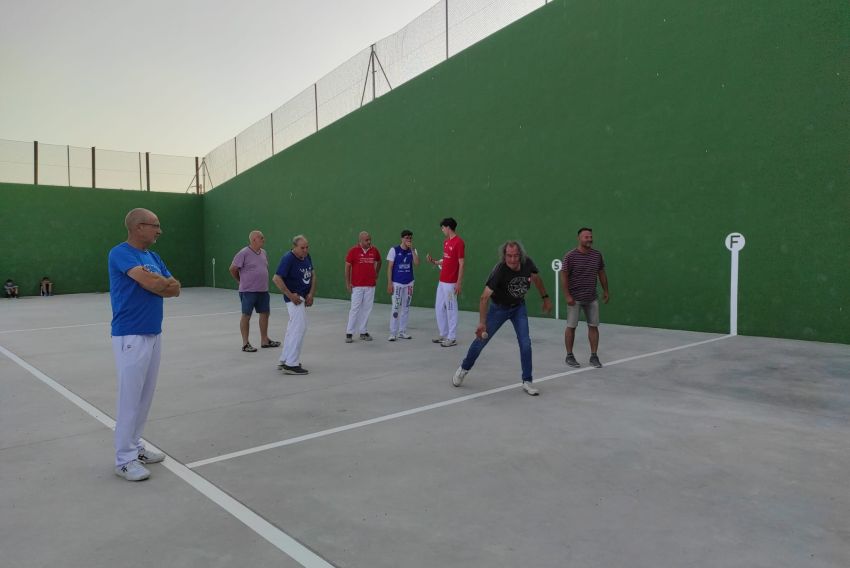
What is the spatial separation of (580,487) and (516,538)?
667 millimetres

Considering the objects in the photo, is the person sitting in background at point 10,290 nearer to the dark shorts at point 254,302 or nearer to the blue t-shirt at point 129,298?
the dark shorts at point 254,302

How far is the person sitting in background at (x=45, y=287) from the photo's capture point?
21000 millimetres

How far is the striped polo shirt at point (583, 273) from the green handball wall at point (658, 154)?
3.06 metres

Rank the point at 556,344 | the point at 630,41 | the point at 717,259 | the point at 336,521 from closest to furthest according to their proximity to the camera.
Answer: the point at 336,521 < the point at 556,344 < the point at 717,259 < the point at 630,41

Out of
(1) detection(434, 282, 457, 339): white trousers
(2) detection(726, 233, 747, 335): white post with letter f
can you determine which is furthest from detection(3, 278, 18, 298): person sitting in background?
(2) detection(726, 233, 747, 335): white post with letter f

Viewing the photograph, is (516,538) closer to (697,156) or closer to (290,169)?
(697,156)

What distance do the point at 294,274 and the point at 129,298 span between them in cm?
272

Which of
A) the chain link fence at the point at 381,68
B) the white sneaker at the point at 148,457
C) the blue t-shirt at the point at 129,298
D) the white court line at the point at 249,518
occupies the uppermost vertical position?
the chain link fence at the point at 381,68

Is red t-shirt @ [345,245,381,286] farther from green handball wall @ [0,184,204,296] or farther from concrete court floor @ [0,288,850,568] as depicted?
green handball wall @ [0,184,204,296]

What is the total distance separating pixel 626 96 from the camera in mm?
8945

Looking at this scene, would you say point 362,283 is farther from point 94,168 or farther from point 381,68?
point 94,168

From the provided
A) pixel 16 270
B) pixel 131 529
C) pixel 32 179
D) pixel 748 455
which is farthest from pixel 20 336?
pixel 32 179

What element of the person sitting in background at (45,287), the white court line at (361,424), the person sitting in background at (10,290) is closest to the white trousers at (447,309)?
the white court line at (361,424)

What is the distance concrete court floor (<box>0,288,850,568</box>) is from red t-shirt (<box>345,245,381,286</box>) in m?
2.29
